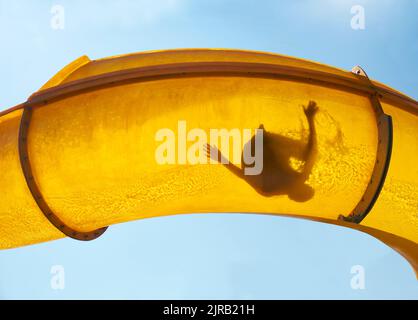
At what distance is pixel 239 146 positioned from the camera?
7.62 feet

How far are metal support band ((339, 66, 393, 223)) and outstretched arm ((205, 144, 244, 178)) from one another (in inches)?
26.2

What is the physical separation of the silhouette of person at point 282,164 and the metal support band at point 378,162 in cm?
28

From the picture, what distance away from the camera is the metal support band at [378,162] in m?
2.29

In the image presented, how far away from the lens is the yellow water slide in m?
2.27

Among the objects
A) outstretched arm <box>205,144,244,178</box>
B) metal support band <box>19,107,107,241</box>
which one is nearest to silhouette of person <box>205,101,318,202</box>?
outstretched arm <box>205,144,244,178</box>

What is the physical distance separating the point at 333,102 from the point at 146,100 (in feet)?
3.07

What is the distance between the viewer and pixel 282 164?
2.39 m

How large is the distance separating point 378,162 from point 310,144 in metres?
0.36
